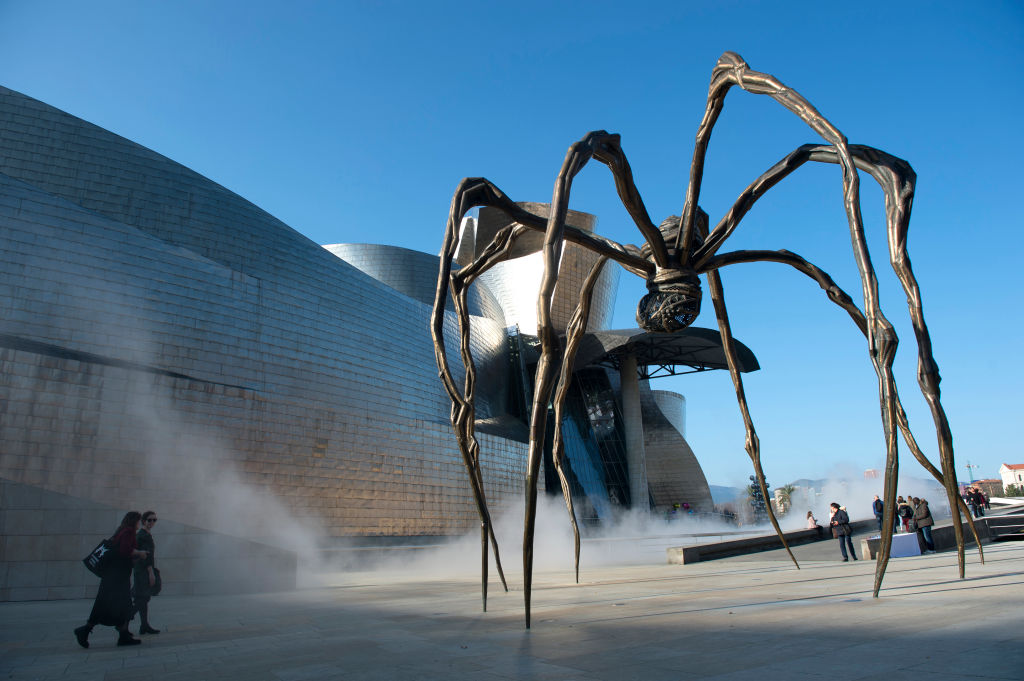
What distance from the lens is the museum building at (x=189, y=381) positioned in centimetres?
1398

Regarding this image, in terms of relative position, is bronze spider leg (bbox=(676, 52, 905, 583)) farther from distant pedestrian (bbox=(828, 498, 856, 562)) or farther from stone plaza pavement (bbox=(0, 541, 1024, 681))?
distant pedestrian (bbox=(828, 498, 856, 562))

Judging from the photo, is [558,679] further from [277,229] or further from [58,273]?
[277,229]

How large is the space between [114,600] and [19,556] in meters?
9.39

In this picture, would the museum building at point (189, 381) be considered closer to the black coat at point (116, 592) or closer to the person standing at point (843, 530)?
the black coat at point (116, 592)

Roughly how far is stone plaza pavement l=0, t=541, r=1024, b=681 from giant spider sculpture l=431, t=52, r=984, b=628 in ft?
1.65

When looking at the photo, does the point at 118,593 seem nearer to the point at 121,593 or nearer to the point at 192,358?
the point at 121,593

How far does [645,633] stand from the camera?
14.1ft

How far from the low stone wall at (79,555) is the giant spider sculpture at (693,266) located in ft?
26.5

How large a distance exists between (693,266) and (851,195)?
6.55 ft

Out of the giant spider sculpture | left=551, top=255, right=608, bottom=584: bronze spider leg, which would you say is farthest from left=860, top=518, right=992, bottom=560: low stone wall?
left=551, top=255, right=608, bottom=584: bronze spider leg

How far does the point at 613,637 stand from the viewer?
420cm

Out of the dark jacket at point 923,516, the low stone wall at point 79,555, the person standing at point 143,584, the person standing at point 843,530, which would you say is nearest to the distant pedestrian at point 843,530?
the person standing at point 843,530

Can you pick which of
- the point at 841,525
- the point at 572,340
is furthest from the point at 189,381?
the point at 841,525

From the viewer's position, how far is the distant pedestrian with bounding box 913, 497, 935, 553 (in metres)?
11.4
